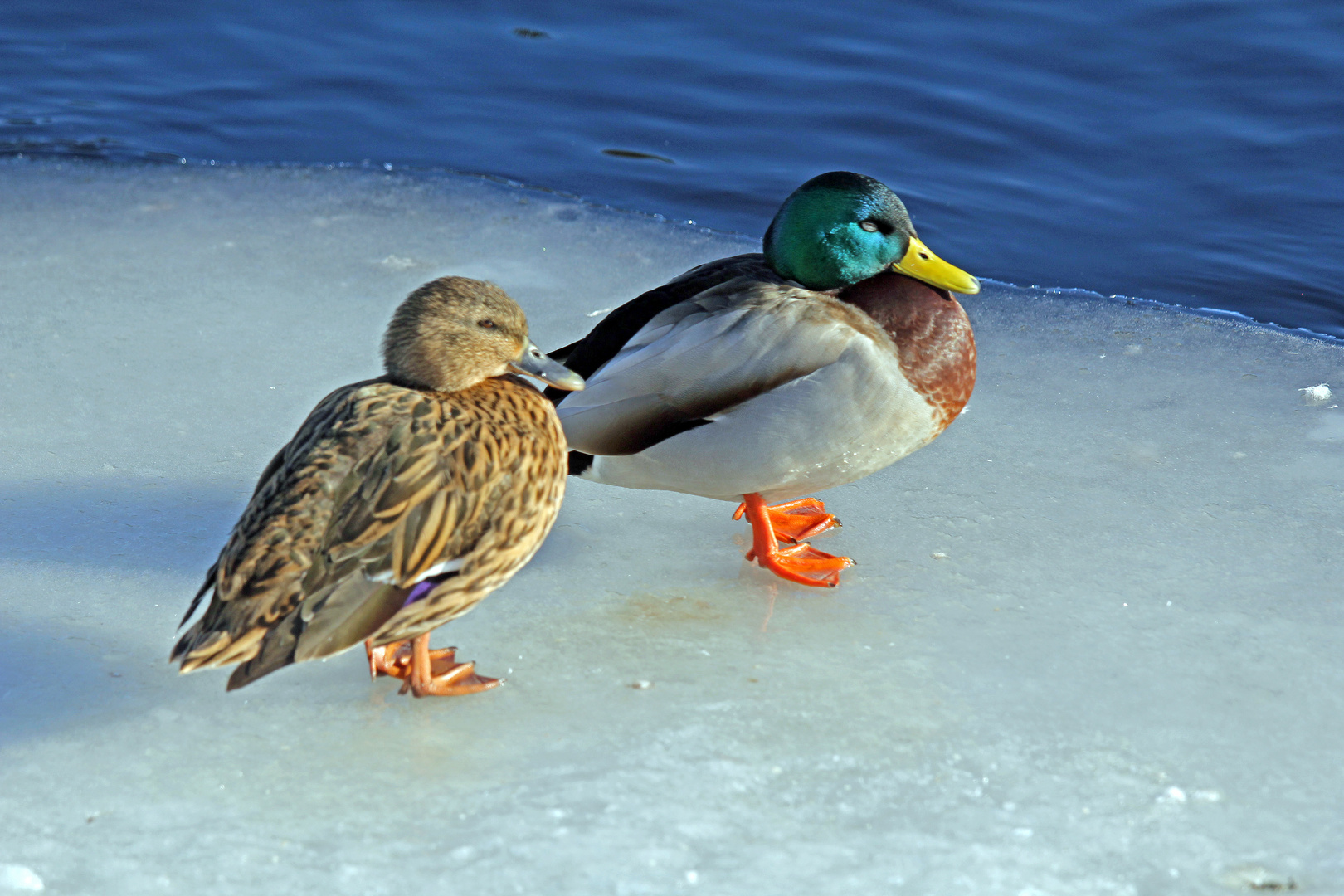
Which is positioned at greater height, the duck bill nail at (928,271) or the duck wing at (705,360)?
the duck bill nail at (928,271)

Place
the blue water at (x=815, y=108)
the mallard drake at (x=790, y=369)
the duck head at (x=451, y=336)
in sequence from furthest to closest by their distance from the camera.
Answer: the blue water at (x=815, y=108) < the mallard drake at (x=790, y=369) < the duck head at (x=451, y=336)

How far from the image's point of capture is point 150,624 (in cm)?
291

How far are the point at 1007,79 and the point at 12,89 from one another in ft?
15.1

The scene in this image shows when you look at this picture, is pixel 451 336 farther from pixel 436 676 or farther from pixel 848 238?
pixel 848 238

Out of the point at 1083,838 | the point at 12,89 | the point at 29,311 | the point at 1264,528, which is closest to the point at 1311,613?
the point at 1264,528

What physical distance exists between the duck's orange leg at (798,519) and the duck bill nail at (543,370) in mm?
748

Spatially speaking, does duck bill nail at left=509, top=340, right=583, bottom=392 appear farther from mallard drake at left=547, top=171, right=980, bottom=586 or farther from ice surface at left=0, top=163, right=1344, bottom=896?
ice surface at left=0, top=163, right=1344, bottom=896

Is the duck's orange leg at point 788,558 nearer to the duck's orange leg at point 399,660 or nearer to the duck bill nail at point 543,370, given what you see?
the duck bill nail at point 543,370

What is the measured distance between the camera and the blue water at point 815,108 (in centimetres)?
553

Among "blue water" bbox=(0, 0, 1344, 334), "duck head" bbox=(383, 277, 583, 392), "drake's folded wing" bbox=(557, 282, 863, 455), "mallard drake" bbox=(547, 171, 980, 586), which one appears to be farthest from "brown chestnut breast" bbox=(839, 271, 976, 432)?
"blue water" bbox=(0, 0, 1344, 334)

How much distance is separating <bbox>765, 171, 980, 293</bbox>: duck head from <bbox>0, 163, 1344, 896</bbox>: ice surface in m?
0.62

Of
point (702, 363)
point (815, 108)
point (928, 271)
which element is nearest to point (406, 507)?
point (702, 363)

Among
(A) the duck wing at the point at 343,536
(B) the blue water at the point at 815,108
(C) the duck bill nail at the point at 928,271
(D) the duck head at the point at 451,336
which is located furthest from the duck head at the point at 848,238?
(B) the blue water at the point at 815,108

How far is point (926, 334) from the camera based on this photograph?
3172mm
